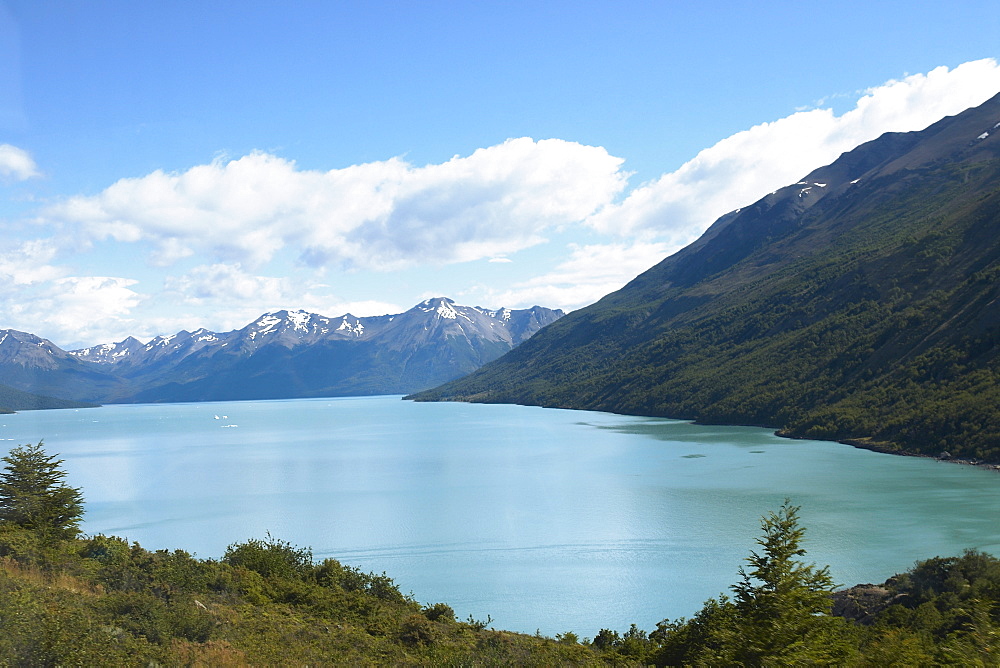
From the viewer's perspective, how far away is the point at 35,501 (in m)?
30.6

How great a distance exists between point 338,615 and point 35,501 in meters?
16.8

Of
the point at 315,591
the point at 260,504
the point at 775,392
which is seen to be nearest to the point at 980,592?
the point at 315,591

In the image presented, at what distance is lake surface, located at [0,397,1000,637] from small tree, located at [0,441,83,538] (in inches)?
608

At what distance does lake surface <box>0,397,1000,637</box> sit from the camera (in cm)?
3916

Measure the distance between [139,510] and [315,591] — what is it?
1916 inches

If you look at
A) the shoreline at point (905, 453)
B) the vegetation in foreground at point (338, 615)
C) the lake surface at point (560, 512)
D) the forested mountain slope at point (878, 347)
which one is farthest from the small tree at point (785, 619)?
the forested mountain slope at point (878, 347)

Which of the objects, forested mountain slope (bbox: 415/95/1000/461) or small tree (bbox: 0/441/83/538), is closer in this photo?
small tree (bbox: 0/441/83/538)

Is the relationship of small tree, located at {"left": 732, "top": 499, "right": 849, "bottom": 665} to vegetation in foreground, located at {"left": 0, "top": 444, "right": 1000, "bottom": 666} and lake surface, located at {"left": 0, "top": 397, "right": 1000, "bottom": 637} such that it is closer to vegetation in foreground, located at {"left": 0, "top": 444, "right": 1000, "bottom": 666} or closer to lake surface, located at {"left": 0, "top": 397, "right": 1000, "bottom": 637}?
vegetation in foreground, located at {"left": 0, "top": 444, "right": 1000, "bottom": 666}

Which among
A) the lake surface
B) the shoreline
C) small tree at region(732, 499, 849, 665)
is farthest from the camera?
the shoreline

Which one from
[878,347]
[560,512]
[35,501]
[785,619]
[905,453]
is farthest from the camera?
[878,347]

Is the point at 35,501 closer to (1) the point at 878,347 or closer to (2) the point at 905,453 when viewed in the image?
(2) the point at 905,453

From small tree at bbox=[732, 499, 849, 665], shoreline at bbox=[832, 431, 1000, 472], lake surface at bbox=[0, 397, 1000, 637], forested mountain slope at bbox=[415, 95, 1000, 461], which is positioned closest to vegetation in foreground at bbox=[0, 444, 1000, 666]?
small tree at bbox=[732, 499, 849, 665]

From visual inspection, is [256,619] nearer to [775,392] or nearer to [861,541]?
[861,541]

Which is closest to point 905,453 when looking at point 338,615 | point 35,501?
point 338,615
